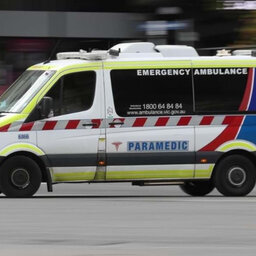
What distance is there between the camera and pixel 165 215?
472 inches

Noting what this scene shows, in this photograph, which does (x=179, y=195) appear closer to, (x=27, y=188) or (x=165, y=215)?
(x=27, y=188)

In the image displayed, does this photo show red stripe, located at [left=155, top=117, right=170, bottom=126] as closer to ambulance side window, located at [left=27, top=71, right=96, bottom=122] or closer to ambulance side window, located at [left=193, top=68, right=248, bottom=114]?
ambulance side window, located at [left=193, top=68, right=248, bottom=114]

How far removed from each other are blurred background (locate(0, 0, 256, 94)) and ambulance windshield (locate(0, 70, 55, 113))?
14.3 metres

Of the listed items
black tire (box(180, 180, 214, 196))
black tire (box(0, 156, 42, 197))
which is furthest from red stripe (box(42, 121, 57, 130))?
black tire (box(180, 180, 214, 196))

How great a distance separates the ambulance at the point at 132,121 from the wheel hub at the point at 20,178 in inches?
0.5

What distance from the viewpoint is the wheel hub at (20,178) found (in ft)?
47.4

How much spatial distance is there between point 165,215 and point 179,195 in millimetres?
3961

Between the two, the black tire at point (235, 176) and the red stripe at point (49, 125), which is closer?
the red stripe at point (49, 125)

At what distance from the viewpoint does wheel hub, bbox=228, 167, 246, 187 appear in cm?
1512

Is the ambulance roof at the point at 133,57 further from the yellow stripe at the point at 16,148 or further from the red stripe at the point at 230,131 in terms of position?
the yellow stripe at the point at 16,148

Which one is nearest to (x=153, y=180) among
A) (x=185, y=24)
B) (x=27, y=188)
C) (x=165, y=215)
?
(x=27, y=188)

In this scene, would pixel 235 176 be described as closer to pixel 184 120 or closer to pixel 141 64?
pixel 184 120

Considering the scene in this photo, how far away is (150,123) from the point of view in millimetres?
14711

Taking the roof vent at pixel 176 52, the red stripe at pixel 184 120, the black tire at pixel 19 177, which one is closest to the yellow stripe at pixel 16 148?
the black tire at pixel 19 177
